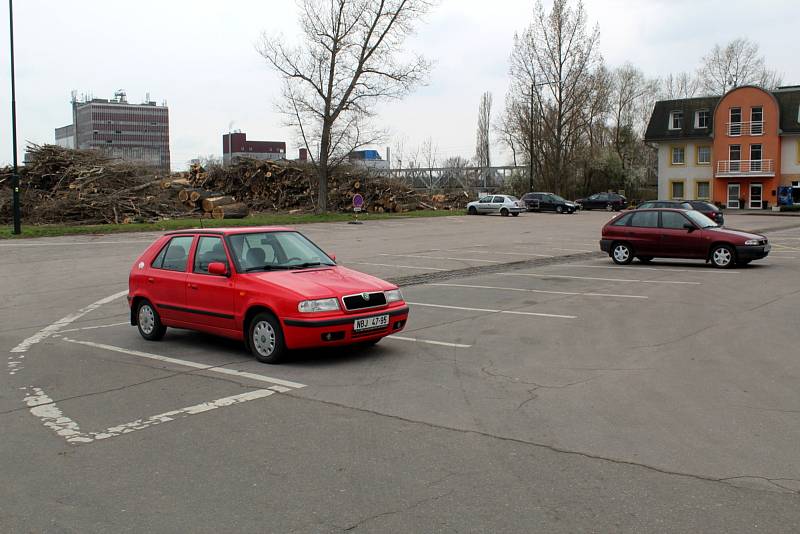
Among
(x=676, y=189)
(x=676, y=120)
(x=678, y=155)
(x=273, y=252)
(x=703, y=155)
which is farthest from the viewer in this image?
(x=676, y=189)

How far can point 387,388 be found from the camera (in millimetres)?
7391

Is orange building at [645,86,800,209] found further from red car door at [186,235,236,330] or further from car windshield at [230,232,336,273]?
red car door at [186,235,236,330]

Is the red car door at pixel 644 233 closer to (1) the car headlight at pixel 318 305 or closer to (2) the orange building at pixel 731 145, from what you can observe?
(1) the car headlight at pixel 318 305

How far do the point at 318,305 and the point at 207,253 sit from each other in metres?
1.95

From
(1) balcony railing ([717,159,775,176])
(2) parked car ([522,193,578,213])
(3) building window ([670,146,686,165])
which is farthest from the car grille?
(3) building window ([670,146,686,165])

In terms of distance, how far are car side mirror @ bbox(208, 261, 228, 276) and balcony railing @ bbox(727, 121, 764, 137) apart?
2525 inches

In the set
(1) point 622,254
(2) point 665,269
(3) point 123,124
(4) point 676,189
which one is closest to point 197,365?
(2) point 665,269

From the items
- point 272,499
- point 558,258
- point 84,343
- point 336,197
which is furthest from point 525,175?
point 272,499

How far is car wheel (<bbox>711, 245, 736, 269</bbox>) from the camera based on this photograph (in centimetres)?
1888

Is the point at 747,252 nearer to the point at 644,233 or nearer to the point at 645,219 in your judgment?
the point at 644,233

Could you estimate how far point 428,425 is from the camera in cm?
612

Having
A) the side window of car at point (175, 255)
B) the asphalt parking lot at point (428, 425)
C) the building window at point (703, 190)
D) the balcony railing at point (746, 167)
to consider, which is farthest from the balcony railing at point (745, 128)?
the side window of car at point (175, 255)

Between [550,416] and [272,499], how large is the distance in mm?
2680

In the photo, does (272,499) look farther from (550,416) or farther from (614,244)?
(614,244)
